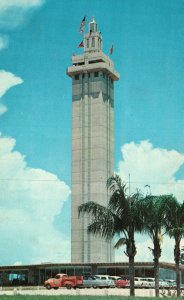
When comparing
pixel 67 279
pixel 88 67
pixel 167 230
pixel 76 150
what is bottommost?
pixel 67 279

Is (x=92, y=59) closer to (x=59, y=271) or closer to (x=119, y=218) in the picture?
(x=59, y=271)

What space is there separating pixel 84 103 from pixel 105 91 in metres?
5.29

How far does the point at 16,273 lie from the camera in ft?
291

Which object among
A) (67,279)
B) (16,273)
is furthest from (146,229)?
(16,273)

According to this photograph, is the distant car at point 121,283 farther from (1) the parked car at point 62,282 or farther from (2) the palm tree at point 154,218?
(2) the palm tree at point 154,218

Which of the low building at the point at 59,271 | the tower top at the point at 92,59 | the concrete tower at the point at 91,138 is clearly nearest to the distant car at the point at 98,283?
the low building at the point at 59,271

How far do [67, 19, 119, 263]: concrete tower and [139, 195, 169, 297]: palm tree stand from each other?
7767 centimetres

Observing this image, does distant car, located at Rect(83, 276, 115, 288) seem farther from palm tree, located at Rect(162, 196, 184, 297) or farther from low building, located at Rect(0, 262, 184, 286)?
palm tree, located at Rect(162, 196, 184, 297)

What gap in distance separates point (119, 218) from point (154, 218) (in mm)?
2532

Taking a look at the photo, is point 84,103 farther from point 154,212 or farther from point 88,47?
point 154,212

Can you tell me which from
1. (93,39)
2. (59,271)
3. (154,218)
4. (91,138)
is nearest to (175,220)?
(154,218)

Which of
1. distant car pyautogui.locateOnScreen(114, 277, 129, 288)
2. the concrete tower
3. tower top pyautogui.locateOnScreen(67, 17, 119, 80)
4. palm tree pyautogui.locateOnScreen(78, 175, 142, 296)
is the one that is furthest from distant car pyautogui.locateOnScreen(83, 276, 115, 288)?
tower top pyautogui.locateOnScreen(67, 17, 119, 80)

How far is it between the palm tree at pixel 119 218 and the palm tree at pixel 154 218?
52cm

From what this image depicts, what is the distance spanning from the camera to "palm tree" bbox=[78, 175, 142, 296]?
38156mm
